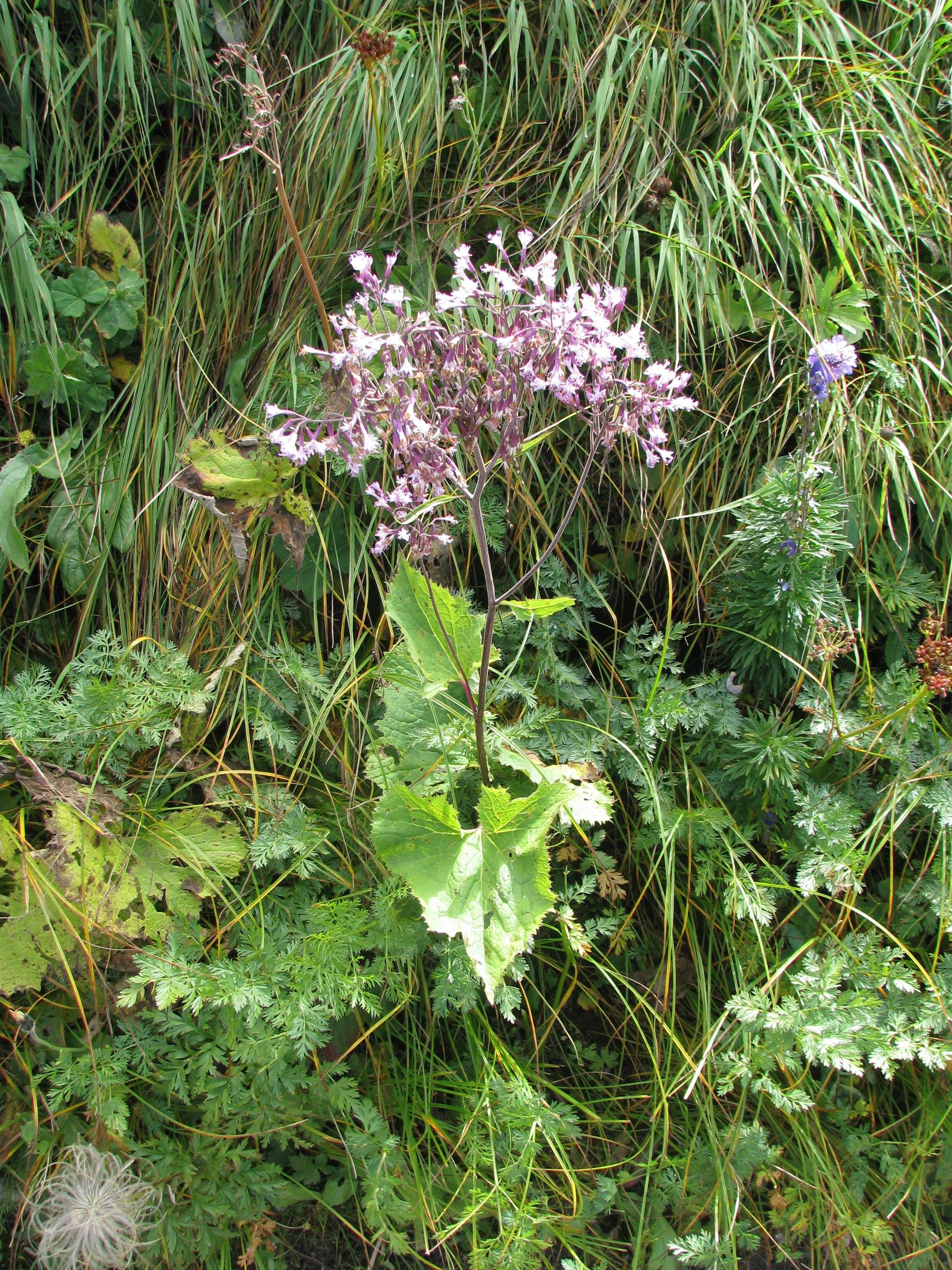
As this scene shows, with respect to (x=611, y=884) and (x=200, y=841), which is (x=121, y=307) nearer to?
(x=200, y=841)

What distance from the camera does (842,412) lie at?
2.02m

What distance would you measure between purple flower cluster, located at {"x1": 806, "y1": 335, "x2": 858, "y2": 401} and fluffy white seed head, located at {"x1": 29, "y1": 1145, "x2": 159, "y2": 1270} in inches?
78.9

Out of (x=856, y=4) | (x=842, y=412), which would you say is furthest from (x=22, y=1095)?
(x=856, y=4)

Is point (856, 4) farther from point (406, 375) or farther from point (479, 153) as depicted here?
point (406, 375)

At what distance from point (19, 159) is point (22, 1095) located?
2.10 m

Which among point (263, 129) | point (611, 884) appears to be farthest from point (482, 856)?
point (263, 129)

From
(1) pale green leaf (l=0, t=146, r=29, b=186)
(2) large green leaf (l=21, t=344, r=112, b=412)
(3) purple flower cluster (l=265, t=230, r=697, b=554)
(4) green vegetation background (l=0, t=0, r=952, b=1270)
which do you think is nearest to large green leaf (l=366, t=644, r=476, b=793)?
(4) green vegetation background (l=0, t=0, r=952, b=1270)

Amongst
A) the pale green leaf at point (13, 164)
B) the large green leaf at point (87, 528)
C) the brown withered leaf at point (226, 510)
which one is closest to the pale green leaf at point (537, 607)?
the brown withered leaf at point (226, 510)

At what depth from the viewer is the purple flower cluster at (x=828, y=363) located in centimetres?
178

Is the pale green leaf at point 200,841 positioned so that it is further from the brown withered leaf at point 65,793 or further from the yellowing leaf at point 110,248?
the yellowing leaf at point 110,248

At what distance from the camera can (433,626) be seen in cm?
156

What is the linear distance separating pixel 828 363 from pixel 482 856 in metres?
1.21

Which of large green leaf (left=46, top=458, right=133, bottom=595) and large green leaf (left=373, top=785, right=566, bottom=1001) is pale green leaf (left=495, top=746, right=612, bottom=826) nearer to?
large green leaf (left=373, top=785, right=566, bottom=1001)

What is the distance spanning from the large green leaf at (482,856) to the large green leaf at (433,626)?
0.25 metres
